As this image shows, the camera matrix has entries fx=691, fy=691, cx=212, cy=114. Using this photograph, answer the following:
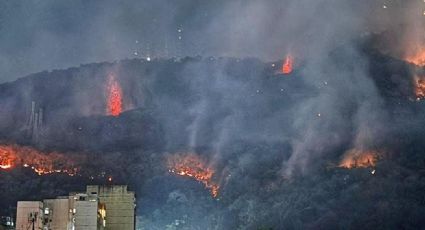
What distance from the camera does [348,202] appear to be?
165500 millimetres

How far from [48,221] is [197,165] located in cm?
8283

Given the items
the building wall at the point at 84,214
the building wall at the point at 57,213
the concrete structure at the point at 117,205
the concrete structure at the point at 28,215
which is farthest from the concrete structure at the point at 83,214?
the concrete structure at the point at 28,215

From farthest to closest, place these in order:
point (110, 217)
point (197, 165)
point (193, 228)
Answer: point (197, 165), point (193, 228), point (110, 217)

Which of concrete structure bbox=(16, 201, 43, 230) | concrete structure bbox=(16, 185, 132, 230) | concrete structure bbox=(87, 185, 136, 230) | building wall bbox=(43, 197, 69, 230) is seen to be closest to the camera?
concrete structure bbox=(16, 201, 43, 230)

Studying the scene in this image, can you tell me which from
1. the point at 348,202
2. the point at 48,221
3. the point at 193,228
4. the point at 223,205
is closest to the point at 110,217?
the point at 48,221

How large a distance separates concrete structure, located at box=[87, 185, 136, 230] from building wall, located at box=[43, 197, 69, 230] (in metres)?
13.4

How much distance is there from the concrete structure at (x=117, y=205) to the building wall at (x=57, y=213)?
1340 cm

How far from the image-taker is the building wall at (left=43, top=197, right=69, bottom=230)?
11194 cm

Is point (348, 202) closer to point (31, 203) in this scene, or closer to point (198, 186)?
point (198, 186)

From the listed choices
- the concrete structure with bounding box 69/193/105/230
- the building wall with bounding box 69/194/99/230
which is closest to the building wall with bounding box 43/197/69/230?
the concrete structure with bounding box 69/193/105/230

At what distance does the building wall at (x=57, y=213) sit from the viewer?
4407 inches

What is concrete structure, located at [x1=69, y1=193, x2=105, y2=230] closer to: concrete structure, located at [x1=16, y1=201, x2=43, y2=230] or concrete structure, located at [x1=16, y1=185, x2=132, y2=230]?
concrete structure, located at [x1=16, y1=185, x2=132, y2=230]

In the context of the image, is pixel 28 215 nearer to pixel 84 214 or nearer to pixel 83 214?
pixel 83 214

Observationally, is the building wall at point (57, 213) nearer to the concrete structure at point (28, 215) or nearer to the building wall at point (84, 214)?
the building wall at point (84, 214)
